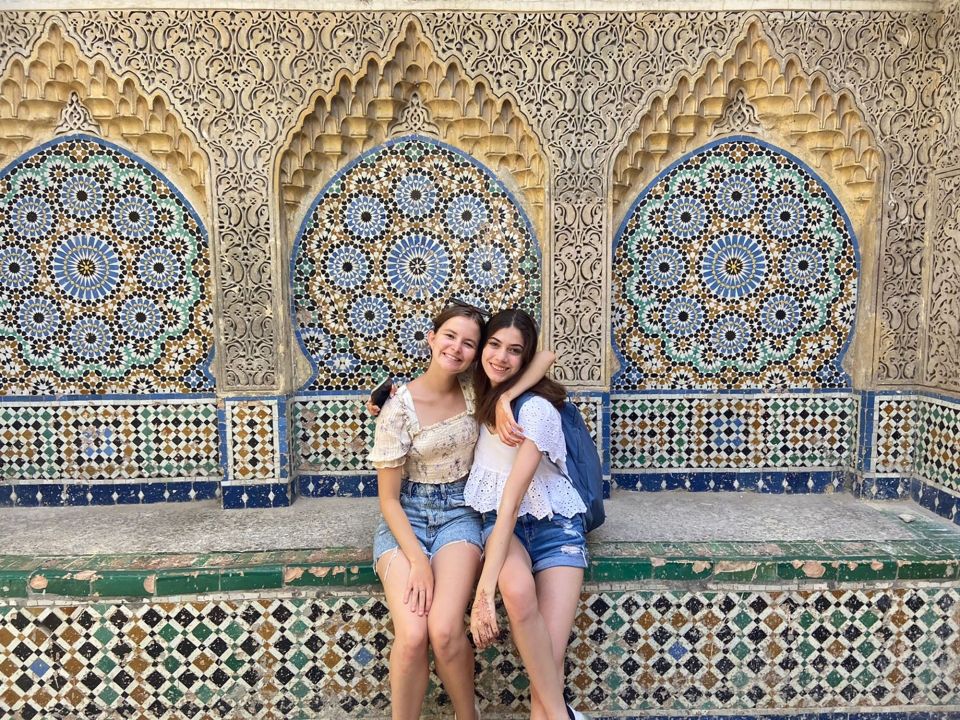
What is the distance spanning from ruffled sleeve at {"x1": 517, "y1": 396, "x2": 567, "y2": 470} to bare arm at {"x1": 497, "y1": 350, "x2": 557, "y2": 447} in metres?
0.03

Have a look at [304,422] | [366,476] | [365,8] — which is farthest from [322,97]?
[366,476]

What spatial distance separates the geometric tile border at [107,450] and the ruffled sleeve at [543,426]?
1.67m

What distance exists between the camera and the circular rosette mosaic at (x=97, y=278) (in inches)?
108

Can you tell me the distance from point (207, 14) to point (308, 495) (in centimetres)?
209

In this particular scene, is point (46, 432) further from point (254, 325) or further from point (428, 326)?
point (428, 326)

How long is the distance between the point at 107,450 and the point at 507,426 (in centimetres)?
204

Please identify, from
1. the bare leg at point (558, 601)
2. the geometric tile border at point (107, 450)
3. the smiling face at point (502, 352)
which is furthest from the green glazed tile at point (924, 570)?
the geometric tile border at point (107, 450)

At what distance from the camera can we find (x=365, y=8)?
2551 millimetres

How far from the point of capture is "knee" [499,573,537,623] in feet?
5.64

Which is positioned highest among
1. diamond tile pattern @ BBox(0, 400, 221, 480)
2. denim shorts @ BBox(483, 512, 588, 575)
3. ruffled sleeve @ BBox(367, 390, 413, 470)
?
ruffled sleeve @ BBox(367, 390, 413, 470)

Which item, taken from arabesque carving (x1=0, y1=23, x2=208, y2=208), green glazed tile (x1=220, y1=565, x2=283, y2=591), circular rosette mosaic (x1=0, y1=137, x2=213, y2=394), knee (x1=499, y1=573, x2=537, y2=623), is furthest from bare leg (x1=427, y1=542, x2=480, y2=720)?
arabesque carving (x1=0, y1=23, x2=208, y2=208)

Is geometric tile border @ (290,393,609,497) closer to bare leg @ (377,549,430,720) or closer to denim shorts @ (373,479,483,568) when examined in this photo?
denim shorts @ (373,479,483,568)

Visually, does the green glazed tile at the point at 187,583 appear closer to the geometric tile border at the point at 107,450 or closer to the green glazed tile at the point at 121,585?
the green glazed tile at the point at 121,585

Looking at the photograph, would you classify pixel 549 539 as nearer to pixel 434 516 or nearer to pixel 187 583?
pixel 434 516
